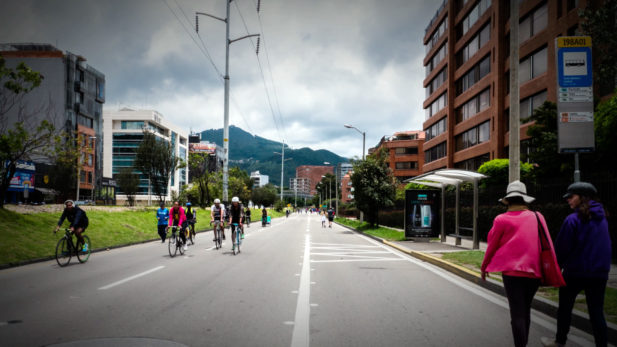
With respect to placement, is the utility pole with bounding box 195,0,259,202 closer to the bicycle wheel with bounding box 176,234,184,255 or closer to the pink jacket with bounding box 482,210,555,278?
the bicycle wheel with bounding box 176,234,184,255

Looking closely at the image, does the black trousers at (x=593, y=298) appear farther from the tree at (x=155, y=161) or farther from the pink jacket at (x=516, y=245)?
the tree at (x=155, y=161)

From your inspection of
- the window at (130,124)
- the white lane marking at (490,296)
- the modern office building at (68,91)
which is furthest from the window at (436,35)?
the window at (130,124)

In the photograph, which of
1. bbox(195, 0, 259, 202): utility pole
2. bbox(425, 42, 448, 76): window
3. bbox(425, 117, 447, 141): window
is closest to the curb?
bbox(195, 0, 259, 202): utility pole

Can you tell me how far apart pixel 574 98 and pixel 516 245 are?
370 centimetres

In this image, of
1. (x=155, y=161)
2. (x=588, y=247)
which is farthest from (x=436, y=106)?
(x=588, y=247)

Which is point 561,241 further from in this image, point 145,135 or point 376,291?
point 145,135

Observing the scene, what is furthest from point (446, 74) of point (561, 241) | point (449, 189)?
point (561, 241)

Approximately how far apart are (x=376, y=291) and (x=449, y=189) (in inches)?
894

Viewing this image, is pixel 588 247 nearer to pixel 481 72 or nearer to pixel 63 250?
pixel 63 250

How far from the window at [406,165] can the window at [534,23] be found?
47.3 meters

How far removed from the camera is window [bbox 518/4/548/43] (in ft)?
86.4

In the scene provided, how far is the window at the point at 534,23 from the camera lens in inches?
1037

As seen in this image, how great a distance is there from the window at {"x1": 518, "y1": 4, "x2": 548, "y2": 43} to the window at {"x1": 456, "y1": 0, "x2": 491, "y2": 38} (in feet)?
23.2

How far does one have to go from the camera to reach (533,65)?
90.1 ft
